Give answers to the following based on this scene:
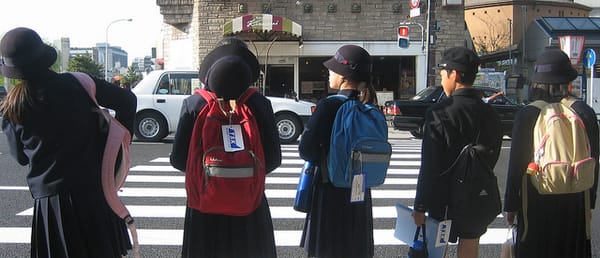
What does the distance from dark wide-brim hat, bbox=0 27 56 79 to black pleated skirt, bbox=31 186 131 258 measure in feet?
2.02

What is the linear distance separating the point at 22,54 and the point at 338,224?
1.88 metres

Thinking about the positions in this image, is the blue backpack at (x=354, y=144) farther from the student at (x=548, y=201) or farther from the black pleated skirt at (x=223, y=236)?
the student at (x=548, y=201)

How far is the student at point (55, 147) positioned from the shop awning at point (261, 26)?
15.4 metres

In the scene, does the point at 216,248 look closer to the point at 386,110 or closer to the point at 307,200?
the point at 307,200

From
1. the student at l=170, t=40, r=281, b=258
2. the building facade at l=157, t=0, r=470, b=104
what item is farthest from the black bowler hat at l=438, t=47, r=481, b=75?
the building facade at l=157, t=0, r=470, b=104

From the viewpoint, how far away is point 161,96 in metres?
12.1

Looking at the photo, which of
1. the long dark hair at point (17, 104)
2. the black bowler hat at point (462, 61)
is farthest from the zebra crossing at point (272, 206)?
the long dark hair at point (17, 104)

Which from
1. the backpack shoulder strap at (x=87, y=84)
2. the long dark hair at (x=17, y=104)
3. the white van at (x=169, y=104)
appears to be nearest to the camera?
the long dark hair at (x=17, y=104)

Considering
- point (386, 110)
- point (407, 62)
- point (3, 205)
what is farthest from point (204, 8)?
point (3, 205)

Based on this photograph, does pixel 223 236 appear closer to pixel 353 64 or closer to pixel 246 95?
pixel 246 95

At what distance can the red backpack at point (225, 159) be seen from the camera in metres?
2.45

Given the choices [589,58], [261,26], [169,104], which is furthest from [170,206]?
[589,58]

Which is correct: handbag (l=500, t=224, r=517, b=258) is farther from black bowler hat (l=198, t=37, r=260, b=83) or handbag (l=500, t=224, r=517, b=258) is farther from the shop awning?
the shop awning

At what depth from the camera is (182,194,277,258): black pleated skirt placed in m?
2.59
